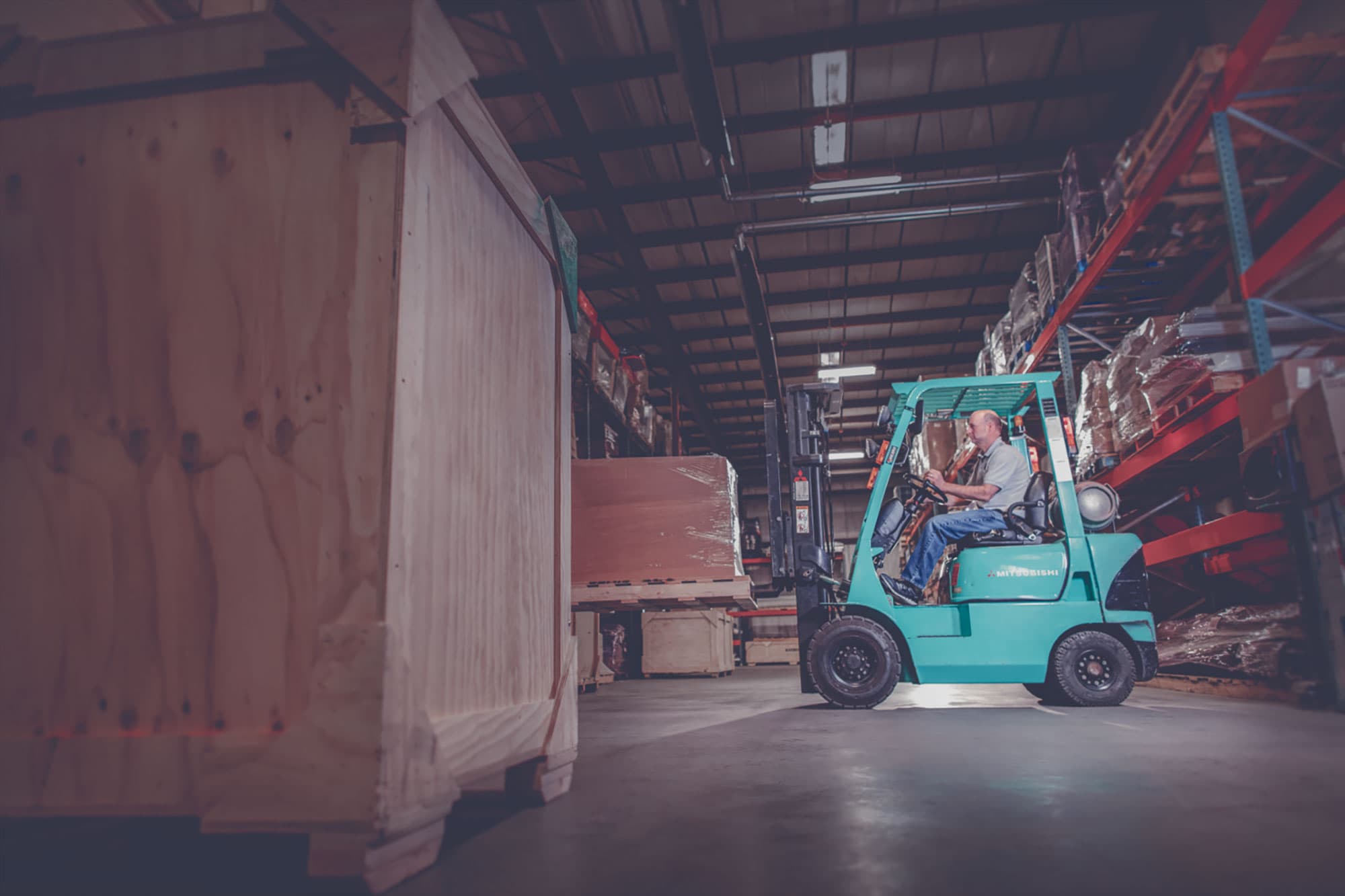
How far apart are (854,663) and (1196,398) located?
3.09 metres

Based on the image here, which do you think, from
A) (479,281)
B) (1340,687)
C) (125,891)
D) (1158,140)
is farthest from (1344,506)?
(125,891)

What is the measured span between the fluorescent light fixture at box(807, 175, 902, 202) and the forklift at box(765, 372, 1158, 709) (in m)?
2.88

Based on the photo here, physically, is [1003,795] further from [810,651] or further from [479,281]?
[810,651]

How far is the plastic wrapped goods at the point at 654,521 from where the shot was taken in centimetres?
458

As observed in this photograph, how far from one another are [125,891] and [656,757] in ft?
7.24

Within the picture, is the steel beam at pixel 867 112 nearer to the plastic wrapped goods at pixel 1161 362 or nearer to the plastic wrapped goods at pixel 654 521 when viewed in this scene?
the plastic wrapped goods at pixel 1161 362

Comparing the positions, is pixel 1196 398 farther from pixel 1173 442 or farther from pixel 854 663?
pixel 854 663

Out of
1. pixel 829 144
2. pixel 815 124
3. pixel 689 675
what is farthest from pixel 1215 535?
pixel 689 675

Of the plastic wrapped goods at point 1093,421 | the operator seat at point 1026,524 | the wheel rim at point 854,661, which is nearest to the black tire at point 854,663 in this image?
the wheel rim at point 854,661

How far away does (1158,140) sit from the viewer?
547 centimetres

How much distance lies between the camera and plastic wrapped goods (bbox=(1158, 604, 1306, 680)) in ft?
16.6

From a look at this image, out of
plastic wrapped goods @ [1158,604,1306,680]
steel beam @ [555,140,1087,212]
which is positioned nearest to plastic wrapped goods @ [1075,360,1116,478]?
plastic wrapped goods @ [1158,604,1306,680]

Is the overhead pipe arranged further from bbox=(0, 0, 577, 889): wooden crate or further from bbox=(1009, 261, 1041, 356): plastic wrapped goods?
bbox=(0, 0, 577, 889): wooden crate

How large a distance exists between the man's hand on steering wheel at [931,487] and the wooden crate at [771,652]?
10.4 m
